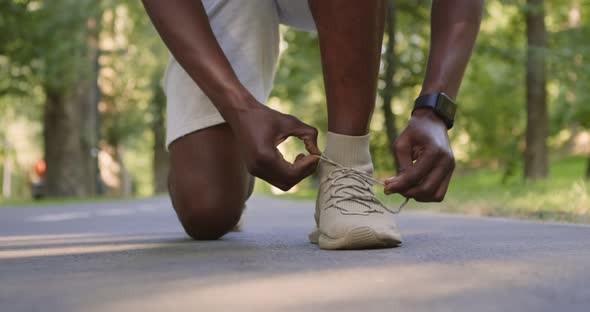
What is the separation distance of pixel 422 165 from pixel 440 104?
0.80 feet

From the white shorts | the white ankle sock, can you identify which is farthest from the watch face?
the white shorts

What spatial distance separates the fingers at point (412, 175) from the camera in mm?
1882

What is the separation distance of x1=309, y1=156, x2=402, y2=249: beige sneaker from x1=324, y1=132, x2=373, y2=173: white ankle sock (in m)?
0.02

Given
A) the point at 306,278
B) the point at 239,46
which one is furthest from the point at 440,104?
the point at 239,46

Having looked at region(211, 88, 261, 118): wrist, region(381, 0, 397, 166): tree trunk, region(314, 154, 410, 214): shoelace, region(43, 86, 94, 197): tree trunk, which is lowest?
region(43, 86, 94, 197): tree trunk

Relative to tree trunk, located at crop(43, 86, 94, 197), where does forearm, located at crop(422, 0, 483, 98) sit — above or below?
above

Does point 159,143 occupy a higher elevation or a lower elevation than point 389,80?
lower

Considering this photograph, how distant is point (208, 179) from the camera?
8.81ft

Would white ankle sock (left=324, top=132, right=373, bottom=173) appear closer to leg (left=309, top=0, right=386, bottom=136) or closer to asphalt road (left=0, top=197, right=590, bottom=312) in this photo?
leg (left=309, top=0, right=386, bottom=136)

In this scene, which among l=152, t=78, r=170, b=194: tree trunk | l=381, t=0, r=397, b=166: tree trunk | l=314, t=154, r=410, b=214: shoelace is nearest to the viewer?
l=314, t=154, r=410, b=214: shoelace

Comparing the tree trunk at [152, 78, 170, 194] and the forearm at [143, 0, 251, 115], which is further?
the tree trunk at [152, 78, 170, 194]

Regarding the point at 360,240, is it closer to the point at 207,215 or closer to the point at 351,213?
the point at 351,213

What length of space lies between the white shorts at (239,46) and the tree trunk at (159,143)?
1942 cm

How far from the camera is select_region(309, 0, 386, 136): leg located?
2.24 meters
